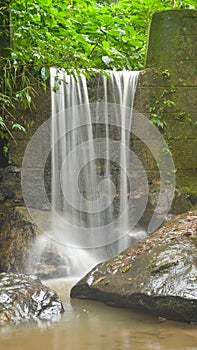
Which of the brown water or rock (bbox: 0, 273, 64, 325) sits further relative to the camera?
rock (bbox: 0, 273, 64, 325)

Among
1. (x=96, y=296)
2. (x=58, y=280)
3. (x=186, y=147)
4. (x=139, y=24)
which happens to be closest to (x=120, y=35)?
(x=139, y=24)

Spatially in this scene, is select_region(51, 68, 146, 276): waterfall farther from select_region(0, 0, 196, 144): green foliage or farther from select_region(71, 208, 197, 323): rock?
select_region(71, 208, 197, 323): rock

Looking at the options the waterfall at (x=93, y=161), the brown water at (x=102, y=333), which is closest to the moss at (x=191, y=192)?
the waterfall at (x=93, y=161)

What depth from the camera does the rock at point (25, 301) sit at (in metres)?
3.64

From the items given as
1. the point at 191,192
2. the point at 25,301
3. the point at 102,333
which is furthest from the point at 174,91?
the point at 102,333

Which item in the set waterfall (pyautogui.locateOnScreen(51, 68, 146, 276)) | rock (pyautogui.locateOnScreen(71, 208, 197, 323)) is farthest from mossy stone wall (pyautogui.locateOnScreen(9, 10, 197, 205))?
rock (pyautogui.locateOnScreen(71, 208, 197, 323))

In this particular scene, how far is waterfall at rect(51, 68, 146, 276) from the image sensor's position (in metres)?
6.26

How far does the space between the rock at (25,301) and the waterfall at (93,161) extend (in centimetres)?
213

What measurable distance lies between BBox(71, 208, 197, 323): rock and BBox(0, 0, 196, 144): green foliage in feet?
7.02

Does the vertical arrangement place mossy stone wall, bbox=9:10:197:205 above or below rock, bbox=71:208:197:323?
above

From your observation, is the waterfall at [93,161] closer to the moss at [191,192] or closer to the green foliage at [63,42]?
the green foliage at [63,42]

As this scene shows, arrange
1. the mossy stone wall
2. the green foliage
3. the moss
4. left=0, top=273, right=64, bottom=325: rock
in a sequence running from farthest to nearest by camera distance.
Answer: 1. the mossy stone wall
2. the moss
3. the green foliage
4. left=0, top=273, right=64, bottom=325: rock

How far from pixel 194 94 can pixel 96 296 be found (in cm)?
370

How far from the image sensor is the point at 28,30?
6371 millimetres
